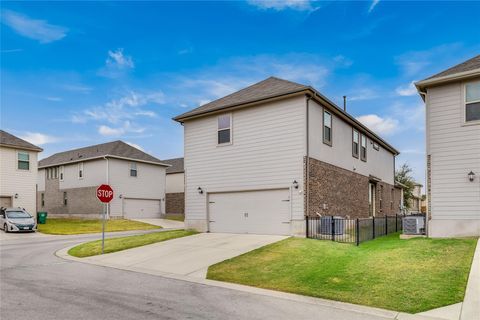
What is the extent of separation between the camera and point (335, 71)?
22.8 m

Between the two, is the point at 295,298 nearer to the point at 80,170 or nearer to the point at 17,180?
the point at 17,180

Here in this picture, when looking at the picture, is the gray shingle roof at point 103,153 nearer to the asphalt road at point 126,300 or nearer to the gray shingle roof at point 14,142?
the gray shingle roof at point 14,142

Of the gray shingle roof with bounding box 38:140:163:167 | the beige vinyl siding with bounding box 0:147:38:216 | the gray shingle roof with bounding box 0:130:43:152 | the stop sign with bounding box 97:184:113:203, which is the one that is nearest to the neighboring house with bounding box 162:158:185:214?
the gray shingle roof with bounding box 38:140:163:167

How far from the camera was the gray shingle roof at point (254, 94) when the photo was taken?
1697cm

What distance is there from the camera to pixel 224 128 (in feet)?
62.1

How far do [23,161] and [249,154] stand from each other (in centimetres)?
2230

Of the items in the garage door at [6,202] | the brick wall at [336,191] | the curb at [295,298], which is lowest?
the curb at [295,298]

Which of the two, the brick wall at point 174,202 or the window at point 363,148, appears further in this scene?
the brick wall at point 174,202

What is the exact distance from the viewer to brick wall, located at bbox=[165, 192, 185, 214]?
41719 millimetres

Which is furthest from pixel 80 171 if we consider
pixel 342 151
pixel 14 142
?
pixel 342 151

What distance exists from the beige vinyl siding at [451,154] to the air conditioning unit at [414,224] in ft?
1.75

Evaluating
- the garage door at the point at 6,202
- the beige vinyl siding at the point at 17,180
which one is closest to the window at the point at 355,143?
the beige vinyl siding at the point at 17,180

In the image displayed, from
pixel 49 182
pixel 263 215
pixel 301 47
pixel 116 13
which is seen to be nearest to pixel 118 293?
pixel 263 215

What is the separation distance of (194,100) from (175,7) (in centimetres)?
1029
